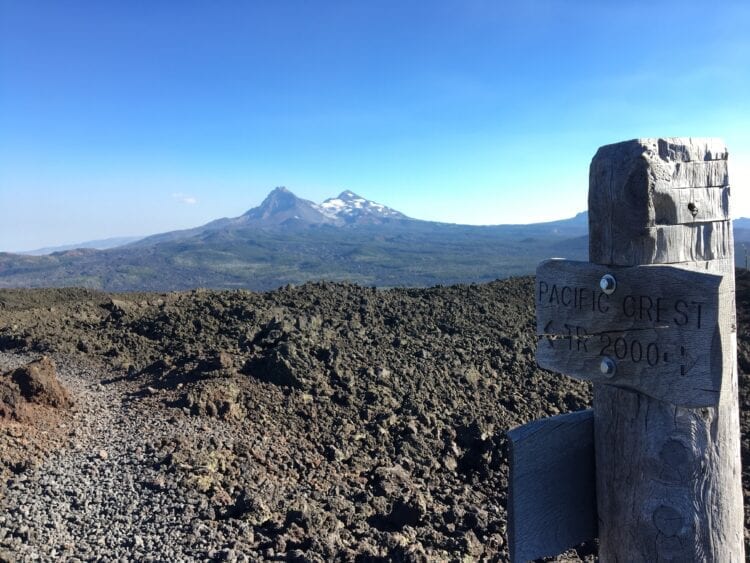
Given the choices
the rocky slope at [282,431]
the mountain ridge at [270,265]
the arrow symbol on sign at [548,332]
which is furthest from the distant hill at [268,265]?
the arrow symbol on sign at [548,332]

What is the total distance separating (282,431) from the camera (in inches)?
221

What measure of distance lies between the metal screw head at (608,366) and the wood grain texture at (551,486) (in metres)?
0.20

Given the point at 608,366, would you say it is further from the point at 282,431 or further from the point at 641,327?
the point at 282,431

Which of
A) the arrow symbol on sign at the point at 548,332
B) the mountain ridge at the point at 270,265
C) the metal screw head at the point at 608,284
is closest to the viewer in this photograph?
the metal screw head at the point at 608,284

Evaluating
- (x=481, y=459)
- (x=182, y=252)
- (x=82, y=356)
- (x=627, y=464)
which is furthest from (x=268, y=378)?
(x=182, y=252)

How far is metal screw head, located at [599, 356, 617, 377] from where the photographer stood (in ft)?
4.73

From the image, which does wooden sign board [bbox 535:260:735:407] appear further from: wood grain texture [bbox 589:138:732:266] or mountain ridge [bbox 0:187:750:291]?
mountain ridge [bbox 0:187:750:291]

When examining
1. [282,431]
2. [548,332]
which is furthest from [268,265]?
[548,332]

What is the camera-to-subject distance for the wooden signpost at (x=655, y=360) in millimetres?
1327

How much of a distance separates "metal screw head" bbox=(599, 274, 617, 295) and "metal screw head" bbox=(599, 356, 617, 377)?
0.59ft

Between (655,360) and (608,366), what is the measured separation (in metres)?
0.12

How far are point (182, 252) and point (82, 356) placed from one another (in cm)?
8493

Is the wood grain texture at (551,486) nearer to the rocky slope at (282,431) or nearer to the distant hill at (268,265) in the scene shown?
the rocky slope at (282,431)

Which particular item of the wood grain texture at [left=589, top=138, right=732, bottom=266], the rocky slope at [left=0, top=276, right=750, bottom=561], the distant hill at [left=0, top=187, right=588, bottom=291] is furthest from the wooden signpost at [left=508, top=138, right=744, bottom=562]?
the distant hill at [left=0, top=187, right=588, bottom=291]
